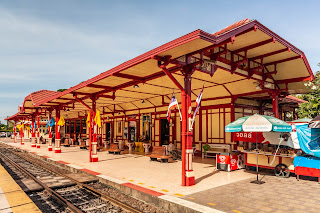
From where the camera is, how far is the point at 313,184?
7.61 m

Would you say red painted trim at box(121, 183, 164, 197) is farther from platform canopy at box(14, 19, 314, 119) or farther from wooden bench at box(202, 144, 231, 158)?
wooden bench at box(202, 144, 231, 158)

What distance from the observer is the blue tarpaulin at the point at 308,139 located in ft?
26.5

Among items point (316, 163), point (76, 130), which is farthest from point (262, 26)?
point (76, 130)

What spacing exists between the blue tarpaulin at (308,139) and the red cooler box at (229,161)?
275 cm

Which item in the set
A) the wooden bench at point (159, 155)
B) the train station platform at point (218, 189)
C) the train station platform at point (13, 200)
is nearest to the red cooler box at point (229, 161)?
the train station platform at point (218, 189)

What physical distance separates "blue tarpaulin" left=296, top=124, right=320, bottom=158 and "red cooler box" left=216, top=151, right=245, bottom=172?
275cm

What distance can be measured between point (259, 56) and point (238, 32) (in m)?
3.53

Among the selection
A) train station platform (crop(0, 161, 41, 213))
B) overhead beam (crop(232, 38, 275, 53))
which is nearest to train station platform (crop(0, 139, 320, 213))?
train station platform (crop(0, 161, 41, 213))

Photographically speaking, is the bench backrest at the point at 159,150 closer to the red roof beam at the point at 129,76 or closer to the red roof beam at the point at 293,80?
the red roof beam at the point at 129,76

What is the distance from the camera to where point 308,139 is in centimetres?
823

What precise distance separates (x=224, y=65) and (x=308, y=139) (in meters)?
4.04

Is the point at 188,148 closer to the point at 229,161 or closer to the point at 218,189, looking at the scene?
the point at 218,189

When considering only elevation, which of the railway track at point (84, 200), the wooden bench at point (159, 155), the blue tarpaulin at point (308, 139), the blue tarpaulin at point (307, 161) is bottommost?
the railway track at point (84, 200)

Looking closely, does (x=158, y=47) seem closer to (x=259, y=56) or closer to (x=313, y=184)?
(x=259, y=56)
